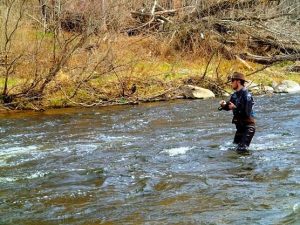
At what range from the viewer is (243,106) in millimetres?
9203

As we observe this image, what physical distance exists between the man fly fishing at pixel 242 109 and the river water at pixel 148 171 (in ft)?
1.10

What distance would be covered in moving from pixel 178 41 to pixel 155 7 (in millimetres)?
2118

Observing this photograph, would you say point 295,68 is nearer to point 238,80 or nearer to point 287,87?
point 287,87

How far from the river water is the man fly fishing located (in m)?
0.33

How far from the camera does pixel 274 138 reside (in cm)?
1088

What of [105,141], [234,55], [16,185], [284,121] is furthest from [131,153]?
[234,55]

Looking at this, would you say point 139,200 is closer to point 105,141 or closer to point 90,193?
point 90,193

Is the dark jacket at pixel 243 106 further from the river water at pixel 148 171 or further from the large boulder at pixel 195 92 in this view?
the large boulder at pixel 195 92

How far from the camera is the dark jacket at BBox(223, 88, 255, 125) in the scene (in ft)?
30.0

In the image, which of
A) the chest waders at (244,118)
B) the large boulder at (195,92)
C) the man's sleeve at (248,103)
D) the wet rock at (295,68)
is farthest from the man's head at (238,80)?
the wet rock at (295,68)

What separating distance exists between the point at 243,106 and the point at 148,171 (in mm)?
2304

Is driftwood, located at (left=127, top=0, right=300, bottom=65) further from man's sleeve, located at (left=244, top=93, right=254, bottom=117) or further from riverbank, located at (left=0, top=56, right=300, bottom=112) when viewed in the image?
man's sleeve, located at (left=244, top=93, right=254, bottom=117)

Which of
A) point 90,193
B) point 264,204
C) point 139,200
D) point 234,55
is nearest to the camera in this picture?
point 264,204

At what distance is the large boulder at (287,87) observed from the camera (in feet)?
68.4
